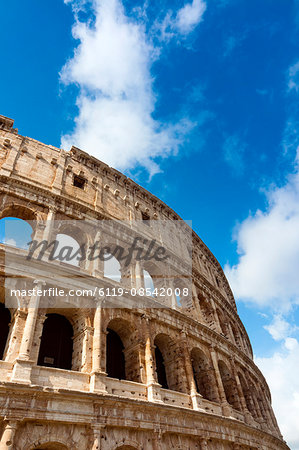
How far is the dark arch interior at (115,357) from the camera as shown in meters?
11.8

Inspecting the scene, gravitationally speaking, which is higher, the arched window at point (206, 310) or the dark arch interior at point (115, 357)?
the arched window at point (206, 310)

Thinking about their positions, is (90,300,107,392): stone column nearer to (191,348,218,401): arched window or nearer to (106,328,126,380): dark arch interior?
(106,328,126,380): dark arch interior

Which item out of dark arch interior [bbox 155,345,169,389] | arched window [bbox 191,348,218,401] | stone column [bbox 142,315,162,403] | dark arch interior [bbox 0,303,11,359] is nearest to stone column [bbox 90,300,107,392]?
stone column [bbox 142,315,162,403]

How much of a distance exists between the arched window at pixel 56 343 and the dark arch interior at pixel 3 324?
3.98ft

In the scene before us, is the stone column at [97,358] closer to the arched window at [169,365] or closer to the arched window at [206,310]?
the arched window at [169,365]

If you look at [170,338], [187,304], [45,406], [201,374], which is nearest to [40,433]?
[45,406]

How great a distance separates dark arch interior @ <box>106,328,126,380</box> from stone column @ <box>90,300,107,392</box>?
5.48ft

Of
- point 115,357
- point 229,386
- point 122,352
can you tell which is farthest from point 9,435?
point 229,386

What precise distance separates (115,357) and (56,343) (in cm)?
260

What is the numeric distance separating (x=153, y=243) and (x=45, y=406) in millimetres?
10061

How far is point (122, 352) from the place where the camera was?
12562 mm

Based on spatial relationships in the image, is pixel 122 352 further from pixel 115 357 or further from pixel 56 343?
pixel 56 343

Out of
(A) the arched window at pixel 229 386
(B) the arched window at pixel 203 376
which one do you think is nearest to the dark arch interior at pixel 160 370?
(B) the arched window at pixel 203 376

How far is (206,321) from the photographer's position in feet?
61.9
